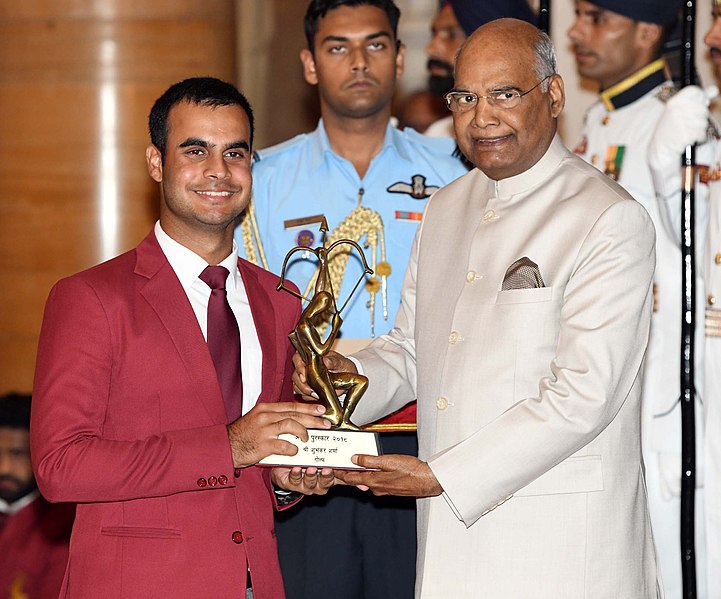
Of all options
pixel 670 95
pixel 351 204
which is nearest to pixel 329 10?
pixel 351 204

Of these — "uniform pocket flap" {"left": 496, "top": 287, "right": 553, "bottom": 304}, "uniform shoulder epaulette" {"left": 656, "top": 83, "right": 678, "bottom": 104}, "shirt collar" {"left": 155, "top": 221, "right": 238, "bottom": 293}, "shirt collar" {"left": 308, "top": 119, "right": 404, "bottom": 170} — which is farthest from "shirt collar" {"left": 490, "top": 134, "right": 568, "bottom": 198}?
"uniform shoulder epaulette" {"left": 656, "top": 83, "right": 678, "bottom": 104}

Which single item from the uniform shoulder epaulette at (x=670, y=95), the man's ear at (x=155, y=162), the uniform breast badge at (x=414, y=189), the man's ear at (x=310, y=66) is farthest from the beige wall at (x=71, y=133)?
the man's ear at (x=155, y=162)

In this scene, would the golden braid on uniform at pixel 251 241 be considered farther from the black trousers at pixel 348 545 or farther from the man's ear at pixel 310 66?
the black trousers at pixel 348 545

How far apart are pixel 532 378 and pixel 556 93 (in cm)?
73

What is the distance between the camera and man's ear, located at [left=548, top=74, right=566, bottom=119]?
2957mm

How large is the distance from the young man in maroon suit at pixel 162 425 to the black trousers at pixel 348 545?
0.92 m

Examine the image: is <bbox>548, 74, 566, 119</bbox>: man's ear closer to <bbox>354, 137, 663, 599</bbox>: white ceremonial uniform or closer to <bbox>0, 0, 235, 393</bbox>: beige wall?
<bbox>354, 137, 663, 599</bbox>: white ceremonial uniform

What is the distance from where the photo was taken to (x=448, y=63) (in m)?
6.39

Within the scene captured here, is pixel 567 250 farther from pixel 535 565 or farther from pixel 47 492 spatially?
pixel 47 492

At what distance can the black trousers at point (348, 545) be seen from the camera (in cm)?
383

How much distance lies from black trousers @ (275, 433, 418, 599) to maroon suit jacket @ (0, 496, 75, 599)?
1581mm

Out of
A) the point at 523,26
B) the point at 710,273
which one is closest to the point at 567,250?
the point at 523,26

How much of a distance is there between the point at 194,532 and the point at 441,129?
3786mm

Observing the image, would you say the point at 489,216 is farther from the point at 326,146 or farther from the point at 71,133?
the point at 71,133
